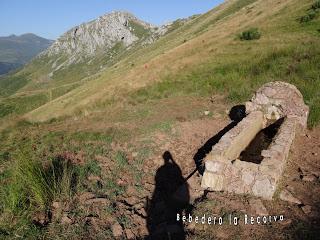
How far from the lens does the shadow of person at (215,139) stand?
38.0 feet

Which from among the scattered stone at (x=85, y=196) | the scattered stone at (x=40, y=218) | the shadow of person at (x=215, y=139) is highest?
the scattered stone at (x=40, y=218)

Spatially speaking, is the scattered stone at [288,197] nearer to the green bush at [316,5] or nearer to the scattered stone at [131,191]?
the scattered stone at [131,191]

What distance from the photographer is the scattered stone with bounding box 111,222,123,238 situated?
25.0ft

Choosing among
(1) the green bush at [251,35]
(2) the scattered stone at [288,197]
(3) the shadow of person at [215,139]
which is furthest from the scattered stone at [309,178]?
(1) the green bush at [251,35]

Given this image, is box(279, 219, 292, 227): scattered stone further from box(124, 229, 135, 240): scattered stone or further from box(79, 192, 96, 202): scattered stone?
box(79, 192, 96, 202): scattered stone

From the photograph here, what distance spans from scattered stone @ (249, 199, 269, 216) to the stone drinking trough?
1.02 feet

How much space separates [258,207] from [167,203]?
2.41m

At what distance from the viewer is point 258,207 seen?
8.09m

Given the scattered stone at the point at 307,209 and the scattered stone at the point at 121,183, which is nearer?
the scattered stone at the point at 307,209

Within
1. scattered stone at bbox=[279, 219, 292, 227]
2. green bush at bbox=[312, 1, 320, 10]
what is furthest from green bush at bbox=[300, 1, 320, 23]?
scattered stone at bbox=[279, 219, 292, 227]

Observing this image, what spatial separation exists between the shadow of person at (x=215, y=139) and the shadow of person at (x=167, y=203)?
0.72 meters

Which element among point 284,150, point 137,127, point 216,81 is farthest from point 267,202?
point 216,81

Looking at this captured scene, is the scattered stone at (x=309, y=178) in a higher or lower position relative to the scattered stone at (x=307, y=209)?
lower

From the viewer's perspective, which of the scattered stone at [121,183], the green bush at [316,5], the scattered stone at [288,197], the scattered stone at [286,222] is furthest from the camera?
the green bush at [316,5]
